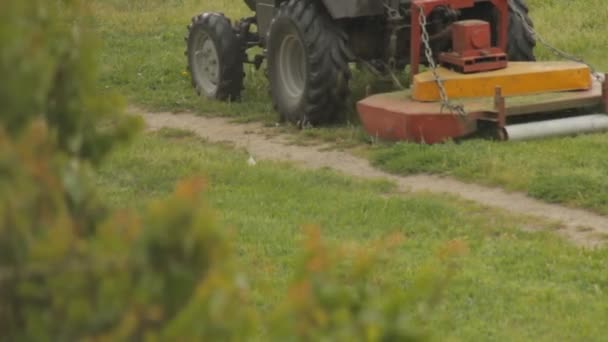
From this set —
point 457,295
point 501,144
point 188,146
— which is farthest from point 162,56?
point 457,295

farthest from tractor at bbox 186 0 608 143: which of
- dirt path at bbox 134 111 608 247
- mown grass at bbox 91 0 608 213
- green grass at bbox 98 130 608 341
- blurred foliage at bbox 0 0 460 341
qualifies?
blurred foliage at bbox 0 0 460 341

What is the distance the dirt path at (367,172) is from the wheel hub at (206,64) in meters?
0.63

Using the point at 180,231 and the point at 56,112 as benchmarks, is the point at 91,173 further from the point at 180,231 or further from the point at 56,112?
the point at 180,231

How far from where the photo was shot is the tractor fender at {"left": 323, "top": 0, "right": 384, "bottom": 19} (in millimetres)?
11141

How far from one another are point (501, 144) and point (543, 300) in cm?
335

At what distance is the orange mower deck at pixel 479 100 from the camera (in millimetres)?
10195

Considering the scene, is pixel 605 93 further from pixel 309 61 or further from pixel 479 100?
pixel 309 61

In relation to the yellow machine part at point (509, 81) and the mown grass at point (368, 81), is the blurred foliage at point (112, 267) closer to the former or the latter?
the mown grass at point (368, 81)

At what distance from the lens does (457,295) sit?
689 cm

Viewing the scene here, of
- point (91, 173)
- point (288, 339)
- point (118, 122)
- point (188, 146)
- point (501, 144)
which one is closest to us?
point (288, 339)

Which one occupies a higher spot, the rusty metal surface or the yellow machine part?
the yellow machine part

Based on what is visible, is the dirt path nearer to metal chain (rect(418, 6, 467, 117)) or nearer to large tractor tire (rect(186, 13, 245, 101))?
large tractor tire (rect(186, 13, 245, 101))

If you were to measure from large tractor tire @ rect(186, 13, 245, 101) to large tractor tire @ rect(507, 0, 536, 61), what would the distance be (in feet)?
8.35

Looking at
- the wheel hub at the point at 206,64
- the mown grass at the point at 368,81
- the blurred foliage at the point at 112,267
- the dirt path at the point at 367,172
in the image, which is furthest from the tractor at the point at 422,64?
the blurred foliage at the point at 112,267
